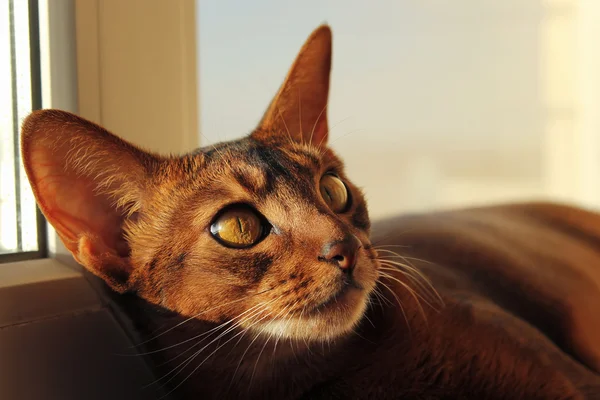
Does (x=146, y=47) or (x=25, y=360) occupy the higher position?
(x=146, y=47)

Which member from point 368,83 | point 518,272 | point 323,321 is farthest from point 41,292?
point 368,83

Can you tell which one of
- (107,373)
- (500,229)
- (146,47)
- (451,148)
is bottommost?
(107,373)

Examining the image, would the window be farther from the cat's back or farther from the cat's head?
the cat's back

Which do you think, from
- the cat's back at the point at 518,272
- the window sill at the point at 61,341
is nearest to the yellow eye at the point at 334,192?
→ the cat's back at the point at 518,272

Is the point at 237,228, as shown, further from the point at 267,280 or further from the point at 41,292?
the point at 41,292

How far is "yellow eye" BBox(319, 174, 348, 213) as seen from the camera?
2.82 ft

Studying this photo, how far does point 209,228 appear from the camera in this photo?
2.45 feet

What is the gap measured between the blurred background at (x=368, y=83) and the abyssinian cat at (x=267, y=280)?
9.7 inches

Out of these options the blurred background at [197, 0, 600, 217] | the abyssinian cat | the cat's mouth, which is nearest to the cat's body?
the abyssinian cat

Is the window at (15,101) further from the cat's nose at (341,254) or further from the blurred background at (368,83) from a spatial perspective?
the cat's nose at (341,254)

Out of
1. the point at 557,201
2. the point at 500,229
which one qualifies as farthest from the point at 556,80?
the point at 500,229

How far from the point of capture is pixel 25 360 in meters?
0.82

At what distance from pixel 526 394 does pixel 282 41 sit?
986 mm

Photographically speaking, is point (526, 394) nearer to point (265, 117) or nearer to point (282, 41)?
point (265, 117)
